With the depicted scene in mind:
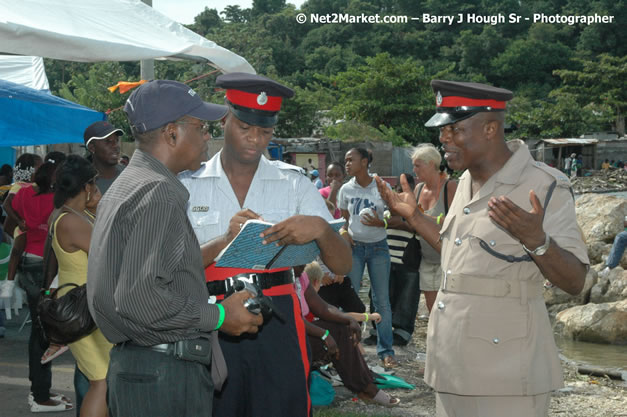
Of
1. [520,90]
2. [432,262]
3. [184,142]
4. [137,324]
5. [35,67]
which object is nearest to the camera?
[137,324]

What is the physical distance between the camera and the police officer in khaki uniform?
287 centimetres

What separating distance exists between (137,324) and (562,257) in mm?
1688

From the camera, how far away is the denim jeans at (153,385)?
7.88 feet

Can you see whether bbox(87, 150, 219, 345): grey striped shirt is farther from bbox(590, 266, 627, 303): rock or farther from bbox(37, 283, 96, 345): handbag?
bbox(590, 266, 627, 303): rock

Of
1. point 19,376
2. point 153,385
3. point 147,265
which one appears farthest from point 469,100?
point 19,376

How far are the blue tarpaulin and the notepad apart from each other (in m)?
4.92

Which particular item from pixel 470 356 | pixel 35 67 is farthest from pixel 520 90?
pixel 470 356

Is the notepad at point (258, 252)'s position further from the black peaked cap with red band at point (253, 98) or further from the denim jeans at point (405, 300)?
the denim jeans at point (405, 300)

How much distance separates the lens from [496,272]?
9.71 ft

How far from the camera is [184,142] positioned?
2604 mm

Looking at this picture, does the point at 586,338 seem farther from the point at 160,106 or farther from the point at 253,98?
the point at 160,106

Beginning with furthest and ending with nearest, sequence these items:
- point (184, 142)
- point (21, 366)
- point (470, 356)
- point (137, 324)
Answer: point (21, 366) → point (470, 356) → point (184, 142) → point (137, 324)

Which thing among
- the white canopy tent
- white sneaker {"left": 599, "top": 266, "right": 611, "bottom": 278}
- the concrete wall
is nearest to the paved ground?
the white canopy tent

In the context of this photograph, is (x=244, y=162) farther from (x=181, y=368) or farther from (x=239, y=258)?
(x=181, y=368)
